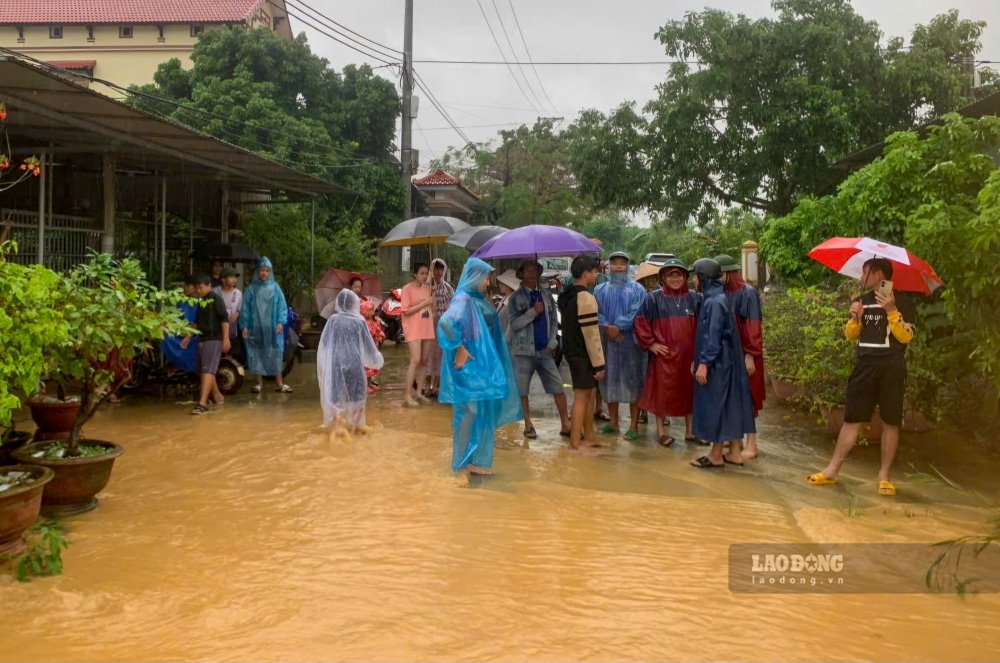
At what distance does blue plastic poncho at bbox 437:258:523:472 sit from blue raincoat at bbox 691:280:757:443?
165cm

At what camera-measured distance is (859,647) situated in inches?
145

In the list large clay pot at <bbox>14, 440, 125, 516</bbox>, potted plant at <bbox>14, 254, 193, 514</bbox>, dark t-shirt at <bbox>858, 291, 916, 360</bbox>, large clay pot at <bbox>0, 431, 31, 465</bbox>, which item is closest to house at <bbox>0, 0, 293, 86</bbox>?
large clay pot at <bbox>0, 431, 31, 465</bbox>

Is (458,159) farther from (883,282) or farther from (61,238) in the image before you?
(883,282)

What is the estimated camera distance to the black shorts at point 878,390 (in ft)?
19.7

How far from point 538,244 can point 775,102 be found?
13143 mm

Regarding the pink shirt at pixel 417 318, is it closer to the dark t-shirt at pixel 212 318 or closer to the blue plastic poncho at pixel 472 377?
the dark t-shirt at pixel 212 318

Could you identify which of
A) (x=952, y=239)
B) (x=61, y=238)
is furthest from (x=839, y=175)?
Result: (x=61, y=238)

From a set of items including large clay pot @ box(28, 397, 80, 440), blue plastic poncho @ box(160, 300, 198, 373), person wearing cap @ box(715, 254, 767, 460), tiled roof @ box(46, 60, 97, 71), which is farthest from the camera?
tiled roof @ box(46, 60, 97, 71)

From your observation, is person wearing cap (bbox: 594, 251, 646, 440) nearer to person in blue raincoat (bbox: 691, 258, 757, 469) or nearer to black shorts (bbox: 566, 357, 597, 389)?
black shorts (bbox: 566, 357, 597, 389)

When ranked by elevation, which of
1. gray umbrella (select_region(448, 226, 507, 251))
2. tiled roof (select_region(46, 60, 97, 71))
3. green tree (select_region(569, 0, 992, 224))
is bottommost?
gray umbrella (select_region(448, 226, 507, 251))

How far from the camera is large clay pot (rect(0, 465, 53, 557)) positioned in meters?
4.31

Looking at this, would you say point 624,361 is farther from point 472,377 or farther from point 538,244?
point 472,377

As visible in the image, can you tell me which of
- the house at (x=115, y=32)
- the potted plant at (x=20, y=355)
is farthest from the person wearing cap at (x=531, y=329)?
the house at (x=115, y=32)

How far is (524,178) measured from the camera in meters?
39.1
